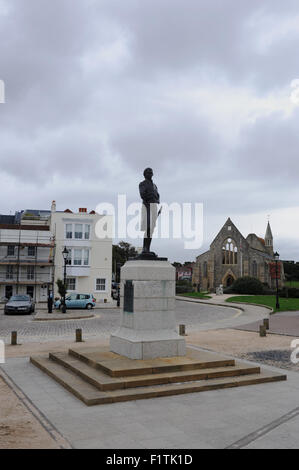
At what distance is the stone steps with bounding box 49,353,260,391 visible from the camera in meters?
8.20

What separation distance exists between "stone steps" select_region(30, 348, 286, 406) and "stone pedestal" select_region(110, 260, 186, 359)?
33cm

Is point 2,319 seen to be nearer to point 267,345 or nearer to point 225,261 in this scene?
point 267,345

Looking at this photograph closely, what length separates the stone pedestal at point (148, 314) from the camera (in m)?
9.97

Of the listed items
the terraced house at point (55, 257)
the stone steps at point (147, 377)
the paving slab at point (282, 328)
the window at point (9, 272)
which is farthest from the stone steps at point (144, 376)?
the window at point (9, 272)

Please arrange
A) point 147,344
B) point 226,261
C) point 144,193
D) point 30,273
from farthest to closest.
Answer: point 226,261 < point 30,273 < point 144,193 < point 147,344

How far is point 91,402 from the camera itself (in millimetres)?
7406

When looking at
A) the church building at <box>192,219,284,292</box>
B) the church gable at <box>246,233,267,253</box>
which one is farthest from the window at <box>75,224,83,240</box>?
the church gable at <box>246,233,267,253</box>

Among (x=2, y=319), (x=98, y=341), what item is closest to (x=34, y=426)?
(x=98, y=341)

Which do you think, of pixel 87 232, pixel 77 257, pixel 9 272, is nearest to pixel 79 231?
pixel 87 232

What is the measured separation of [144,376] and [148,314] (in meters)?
1.79

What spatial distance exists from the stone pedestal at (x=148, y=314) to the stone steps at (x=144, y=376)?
1.00 metres

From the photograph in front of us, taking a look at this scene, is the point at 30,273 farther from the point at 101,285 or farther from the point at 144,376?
the point at 144,376

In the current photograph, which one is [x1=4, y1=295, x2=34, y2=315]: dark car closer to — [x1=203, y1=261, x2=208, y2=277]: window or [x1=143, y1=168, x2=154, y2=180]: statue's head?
[x1=143, y1=168, x2=154, y2=180]: statue's head

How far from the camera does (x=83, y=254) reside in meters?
42.2
